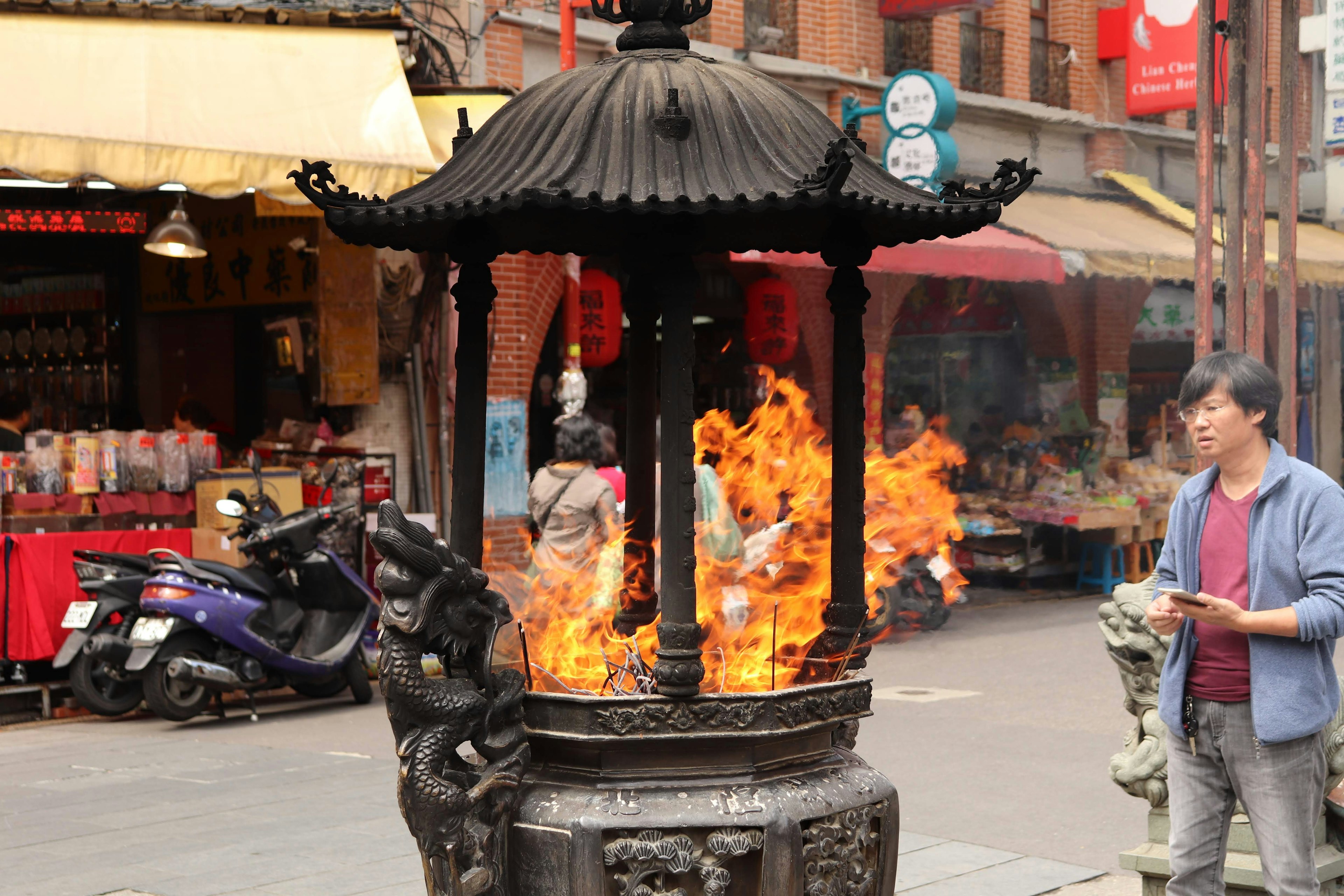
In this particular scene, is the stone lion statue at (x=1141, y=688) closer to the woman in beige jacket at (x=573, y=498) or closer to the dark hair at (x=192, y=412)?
the woman in beige jacket at (x=573, y=498)

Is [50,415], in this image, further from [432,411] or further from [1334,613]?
[1334,613]

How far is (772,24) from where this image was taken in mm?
17031

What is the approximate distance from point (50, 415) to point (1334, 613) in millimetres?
11825

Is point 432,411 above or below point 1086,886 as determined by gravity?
above

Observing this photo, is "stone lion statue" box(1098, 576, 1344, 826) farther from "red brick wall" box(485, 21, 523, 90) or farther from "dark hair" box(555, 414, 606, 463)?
"red brick wall" box(485, 21, 523, 90)

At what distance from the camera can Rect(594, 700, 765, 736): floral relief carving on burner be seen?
4012mm

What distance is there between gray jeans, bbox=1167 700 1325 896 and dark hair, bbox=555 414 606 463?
486cm

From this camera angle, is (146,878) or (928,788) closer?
(146,878)

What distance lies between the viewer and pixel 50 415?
44.2 ft

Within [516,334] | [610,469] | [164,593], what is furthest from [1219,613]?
[516,334]

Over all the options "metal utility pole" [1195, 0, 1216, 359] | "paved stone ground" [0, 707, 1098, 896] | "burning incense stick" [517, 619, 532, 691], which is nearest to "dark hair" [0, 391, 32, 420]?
"paved stone ground" [0, 707, 1098, 896]

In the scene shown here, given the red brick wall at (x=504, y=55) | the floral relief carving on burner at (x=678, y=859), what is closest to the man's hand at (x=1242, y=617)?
the floral relief carving on burner at (x=678, y=859)

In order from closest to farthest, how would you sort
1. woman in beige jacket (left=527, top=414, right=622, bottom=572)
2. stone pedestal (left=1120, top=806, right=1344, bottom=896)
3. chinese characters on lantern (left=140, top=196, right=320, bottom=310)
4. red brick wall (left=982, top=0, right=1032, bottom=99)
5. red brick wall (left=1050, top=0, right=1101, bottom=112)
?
stone pedestal (left=1120, top=806, right=1344, bottom=896) < woman in beige jacket (left=527, top=414, right=622, bottom=572) < chinese characters on lantern (left=140, top=196, right=320, bottom=310) < red brick wall (left=982, top=0, right=1032, bottom=99) < red brick wall (left=1050, top=0, right=1101, bottom=112)

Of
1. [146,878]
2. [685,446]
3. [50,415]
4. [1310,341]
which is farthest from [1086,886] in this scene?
[1310,341]
